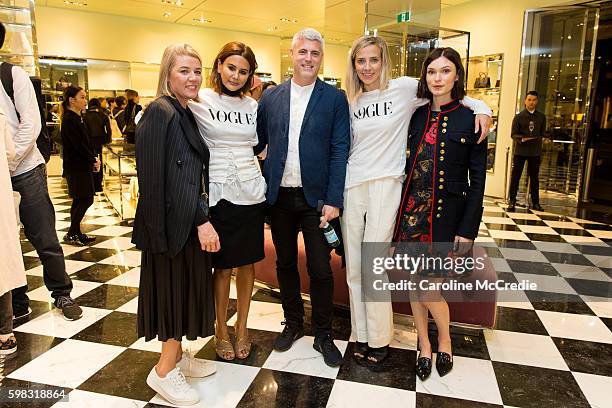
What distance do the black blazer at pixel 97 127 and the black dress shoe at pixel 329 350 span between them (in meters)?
4.86

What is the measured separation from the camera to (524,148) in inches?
250

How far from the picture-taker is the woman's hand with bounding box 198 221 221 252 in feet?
6.05

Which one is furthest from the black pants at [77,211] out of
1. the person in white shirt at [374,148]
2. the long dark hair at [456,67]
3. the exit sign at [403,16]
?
the exit sign at [403,16]

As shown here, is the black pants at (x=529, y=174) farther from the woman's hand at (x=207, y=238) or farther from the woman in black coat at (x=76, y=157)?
the woman's hand at (x=207, y=238)

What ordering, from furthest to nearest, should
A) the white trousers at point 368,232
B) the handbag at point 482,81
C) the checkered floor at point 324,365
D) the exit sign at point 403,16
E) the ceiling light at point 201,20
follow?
the ceiling light at point 201,20, the handbag at point 482,81, the exit sign at point 403,16, the white trousers at point 368,232, the checkered floor at point 324,365

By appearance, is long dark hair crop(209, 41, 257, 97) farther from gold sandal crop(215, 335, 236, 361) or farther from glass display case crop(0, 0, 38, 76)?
glass display case crop(0, 0, 38, 76)

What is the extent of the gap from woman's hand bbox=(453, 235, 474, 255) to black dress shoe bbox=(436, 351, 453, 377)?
544 mm

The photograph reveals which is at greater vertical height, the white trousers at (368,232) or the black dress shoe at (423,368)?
the white trousers at (368,232)

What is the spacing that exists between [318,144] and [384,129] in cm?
31

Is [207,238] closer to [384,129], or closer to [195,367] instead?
[195,367]

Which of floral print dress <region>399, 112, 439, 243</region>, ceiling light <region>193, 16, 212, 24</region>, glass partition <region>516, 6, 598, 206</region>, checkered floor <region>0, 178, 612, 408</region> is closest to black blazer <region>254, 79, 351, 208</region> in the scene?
floral print dress <region>399, 112, 439, 243</region>

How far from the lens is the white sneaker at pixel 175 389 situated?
190cm

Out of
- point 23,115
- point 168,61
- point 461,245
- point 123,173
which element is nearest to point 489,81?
point 123,173

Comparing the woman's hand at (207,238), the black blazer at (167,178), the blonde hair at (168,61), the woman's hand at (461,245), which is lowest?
the woman's hand at (461,245)
